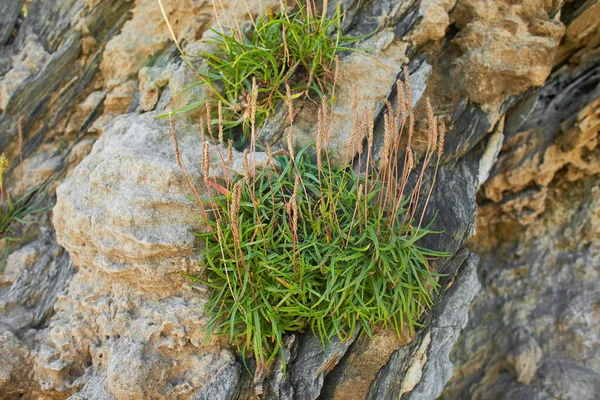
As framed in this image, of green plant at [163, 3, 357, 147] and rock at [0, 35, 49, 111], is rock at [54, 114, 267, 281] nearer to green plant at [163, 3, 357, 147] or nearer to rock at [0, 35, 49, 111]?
green plant at [163, 3, 357, 147]

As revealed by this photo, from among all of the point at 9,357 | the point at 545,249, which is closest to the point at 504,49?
the point at 545,249

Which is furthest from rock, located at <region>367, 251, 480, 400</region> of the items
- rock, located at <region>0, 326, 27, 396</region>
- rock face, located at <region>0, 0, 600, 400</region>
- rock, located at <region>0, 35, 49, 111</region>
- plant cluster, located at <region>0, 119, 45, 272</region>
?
rock, located at <region>0, 35, 49, 111</region>

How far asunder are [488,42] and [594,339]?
9.45 ft

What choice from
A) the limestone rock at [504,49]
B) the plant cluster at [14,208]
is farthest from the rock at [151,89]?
the limestone rock at [504,49]

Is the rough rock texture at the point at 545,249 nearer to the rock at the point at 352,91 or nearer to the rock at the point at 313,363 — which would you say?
the rock at the point at 352,91

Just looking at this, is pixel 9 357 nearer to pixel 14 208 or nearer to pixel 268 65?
pixel 14 208

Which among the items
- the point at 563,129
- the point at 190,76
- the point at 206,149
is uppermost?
the point at 206,149

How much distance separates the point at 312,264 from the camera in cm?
309

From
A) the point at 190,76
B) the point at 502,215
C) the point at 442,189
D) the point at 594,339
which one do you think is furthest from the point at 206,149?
the point at 594,339

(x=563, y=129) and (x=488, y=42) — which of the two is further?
(x=563, y=129)

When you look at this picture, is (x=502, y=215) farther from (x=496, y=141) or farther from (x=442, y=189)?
(x=442, y=189)

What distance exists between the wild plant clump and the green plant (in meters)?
0.65

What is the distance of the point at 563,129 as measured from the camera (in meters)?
4.38

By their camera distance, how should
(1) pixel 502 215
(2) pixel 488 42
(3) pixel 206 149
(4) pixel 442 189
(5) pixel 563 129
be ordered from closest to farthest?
1. (3) pixel 206 149
2. (4) pixel 442 189
3. (2) pixel 488 42
4. (5) pixel 563 129
5. (1) pixel 502 215
